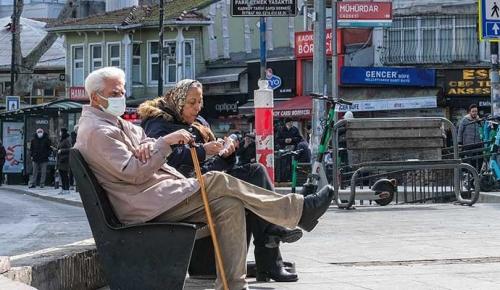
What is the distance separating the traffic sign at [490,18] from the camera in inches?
637

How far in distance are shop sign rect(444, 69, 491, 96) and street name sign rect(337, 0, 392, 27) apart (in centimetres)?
849

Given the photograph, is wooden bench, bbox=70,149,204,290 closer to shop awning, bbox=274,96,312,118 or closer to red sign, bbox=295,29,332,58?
shop awning, bbox=274,96,312,118

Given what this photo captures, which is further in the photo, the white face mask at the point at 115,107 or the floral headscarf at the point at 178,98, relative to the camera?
the floral headscarf at the point at 178,98

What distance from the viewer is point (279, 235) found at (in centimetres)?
634

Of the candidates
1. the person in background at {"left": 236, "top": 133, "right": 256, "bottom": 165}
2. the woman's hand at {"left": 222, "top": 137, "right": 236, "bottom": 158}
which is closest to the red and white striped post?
the person in background at {"left": 236, "top": 133, "right": 256, "bottom": 165}

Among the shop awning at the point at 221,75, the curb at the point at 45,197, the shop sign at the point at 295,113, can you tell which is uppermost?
the shop awning at the point at 221,75

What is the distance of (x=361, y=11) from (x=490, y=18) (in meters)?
10.6

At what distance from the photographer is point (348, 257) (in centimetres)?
826

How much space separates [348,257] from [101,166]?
3.18 m

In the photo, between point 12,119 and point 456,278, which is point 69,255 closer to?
point 456,278

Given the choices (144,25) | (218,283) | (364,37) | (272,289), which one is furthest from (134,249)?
(144,25)

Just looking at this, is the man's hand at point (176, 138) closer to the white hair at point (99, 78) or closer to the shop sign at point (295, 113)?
the white hair at point (99, 78)

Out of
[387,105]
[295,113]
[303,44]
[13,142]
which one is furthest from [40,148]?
[387,105]

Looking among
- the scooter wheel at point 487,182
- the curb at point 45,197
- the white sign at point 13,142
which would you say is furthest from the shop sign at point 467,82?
the scooter wheel at point 487,182
